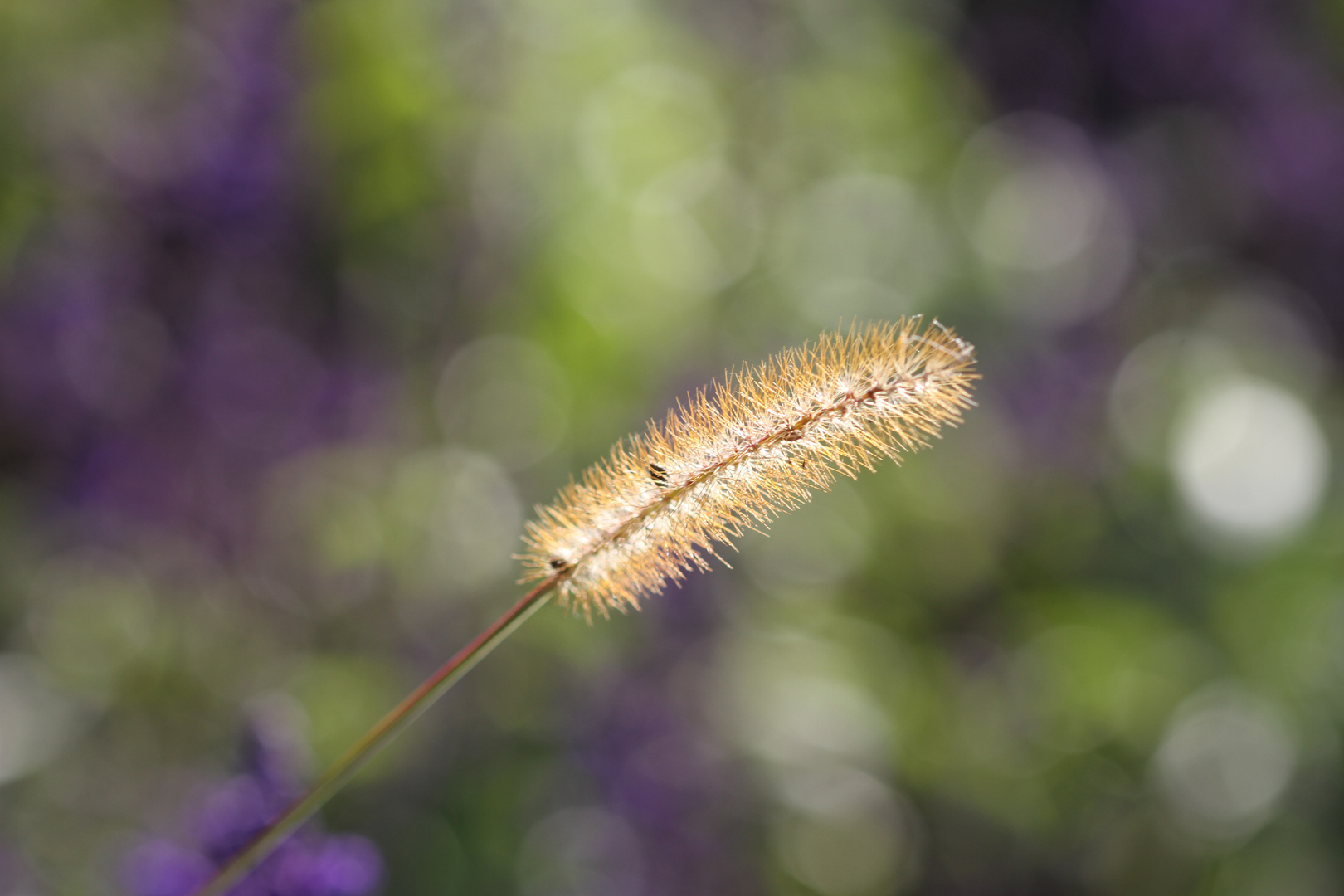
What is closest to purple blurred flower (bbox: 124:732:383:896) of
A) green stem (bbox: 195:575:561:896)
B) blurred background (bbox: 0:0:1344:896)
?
green stem (bbox: 195:575:561:896)

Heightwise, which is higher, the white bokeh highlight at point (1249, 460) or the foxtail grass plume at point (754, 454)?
the white bokeh highlight at point (1249, 460)

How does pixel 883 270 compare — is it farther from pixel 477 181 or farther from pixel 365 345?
pixel 365 345

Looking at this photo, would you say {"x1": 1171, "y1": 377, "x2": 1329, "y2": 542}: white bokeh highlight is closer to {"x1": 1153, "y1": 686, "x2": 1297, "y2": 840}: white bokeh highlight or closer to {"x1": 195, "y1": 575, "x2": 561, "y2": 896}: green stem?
{"x1": 1153, "y1": 686, "x2": 1297, "y2": 840}: white bokeh highlight

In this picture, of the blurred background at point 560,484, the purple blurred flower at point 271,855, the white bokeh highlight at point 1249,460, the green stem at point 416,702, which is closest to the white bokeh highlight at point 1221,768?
the blurred background at point 560,484

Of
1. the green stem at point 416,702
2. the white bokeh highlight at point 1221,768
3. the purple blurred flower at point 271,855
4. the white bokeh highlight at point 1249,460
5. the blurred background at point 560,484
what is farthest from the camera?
the white bokeh highlight at point 1249,460

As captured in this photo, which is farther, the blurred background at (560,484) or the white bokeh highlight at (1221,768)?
the white bokeh highlight at (1221,768)

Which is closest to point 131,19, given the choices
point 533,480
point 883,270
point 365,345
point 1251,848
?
point 365,345

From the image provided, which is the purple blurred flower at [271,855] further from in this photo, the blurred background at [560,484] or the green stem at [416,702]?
the blurred background at [560,484]
